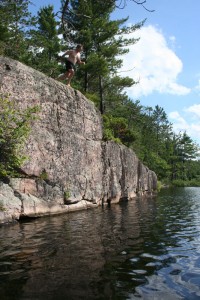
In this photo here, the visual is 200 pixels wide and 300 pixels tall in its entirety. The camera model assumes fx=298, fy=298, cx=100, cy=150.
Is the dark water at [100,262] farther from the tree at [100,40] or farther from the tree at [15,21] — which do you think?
the tree at [100,40]

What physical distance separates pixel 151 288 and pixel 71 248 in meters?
3.07

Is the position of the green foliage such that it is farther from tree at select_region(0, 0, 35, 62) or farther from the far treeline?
tree at select_region(0, 0, 35, 62)

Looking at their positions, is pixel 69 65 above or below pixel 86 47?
below

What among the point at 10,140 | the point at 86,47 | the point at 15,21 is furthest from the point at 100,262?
the point at 86,47

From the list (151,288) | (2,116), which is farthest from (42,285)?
(2,116)

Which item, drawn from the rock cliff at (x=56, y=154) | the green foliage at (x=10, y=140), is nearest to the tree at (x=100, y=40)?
the rock cliff at (x=56, y=154)

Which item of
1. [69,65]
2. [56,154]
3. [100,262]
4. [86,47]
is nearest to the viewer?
[100,262]

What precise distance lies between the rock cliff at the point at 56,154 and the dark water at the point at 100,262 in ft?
9.60

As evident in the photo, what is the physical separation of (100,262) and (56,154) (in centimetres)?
986

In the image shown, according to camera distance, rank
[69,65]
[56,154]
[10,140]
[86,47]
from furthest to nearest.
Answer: [86,47]
[69,65]
[56,154]
[10,140]

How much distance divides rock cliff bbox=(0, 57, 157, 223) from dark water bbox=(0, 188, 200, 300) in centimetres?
293

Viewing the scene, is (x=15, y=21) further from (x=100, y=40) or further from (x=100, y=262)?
(x=100, y=262)

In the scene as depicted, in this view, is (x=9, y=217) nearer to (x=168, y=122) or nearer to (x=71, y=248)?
(x=71, y=248)

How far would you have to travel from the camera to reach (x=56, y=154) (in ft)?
51.2
